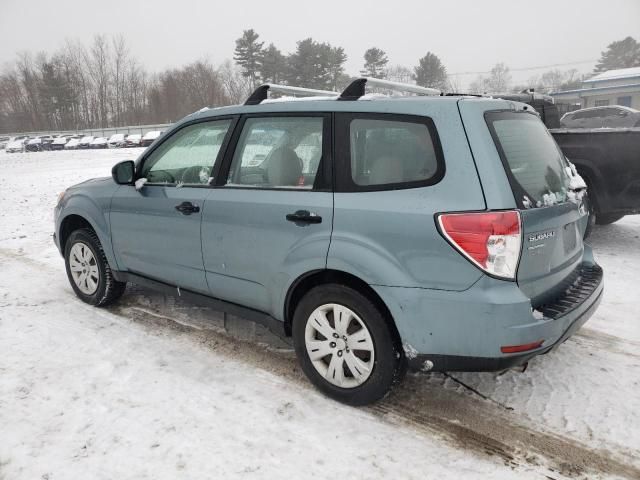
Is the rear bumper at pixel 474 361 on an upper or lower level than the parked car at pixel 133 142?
lower

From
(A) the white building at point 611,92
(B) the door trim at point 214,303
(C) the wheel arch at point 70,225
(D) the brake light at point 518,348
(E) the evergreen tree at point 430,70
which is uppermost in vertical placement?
(E) the evergreen tree at point 430,70

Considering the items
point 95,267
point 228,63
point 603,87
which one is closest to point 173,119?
point 228,63

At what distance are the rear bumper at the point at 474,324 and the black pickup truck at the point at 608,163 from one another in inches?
155

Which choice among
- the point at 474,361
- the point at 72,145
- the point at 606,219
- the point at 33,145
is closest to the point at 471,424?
the point at 474,361

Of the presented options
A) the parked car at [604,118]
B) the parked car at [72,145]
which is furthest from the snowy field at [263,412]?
the parked car at [72,145]

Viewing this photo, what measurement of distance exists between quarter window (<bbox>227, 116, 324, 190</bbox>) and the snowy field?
1319 millimetres

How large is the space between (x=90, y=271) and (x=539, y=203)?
154 inches

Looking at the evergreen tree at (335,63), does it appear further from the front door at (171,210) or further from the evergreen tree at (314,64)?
the front door at (171,210)

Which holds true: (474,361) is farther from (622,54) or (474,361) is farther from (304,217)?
(622,54)

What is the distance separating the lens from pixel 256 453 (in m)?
2.45

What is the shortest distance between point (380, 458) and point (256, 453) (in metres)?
0.64

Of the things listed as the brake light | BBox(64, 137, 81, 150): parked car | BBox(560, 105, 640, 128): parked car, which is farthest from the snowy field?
BBox(64, 137, 81, 150): parked car

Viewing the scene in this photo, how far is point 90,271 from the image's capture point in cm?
446

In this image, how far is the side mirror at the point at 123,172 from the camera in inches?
151
